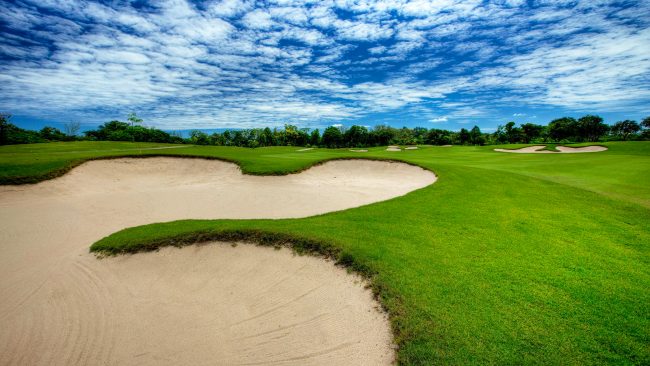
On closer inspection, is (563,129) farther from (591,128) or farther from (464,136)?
(464,136)

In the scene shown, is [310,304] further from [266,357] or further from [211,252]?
[211,252]

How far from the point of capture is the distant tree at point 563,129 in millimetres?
72812

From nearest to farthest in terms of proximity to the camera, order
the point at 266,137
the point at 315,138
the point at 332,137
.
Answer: the point at 332,137 → the point at 315,138 → the point at 266,137

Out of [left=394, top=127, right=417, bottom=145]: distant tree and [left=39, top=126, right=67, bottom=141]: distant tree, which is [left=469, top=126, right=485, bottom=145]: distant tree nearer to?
[left=394, top=127, right=417, bottom=145]: distant tree

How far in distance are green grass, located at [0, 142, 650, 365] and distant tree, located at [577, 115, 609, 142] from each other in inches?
3228

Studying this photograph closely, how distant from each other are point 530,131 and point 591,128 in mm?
13053

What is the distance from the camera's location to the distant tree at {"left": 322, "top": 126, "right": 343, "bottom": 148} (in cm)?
8256

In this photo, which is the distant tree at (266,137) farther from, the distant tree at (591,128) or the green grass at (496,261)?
the green grass at (496,261)

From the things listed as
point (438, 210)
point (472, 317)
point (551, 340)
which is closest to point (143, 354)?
point (472, 317)

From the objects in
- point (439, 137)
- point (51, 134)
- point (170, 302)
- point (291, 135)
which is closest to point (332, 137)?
point (291, 135)

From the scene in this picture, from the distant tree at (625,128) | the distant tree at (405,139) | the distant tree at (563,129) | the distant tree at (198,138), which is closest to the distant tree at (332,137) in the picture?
the distant tree at (405,139)

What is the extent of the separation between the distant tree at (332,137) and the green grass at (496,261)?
237 ft

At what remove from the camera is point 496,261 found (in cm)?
581

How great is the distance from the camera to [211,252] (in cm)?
786
